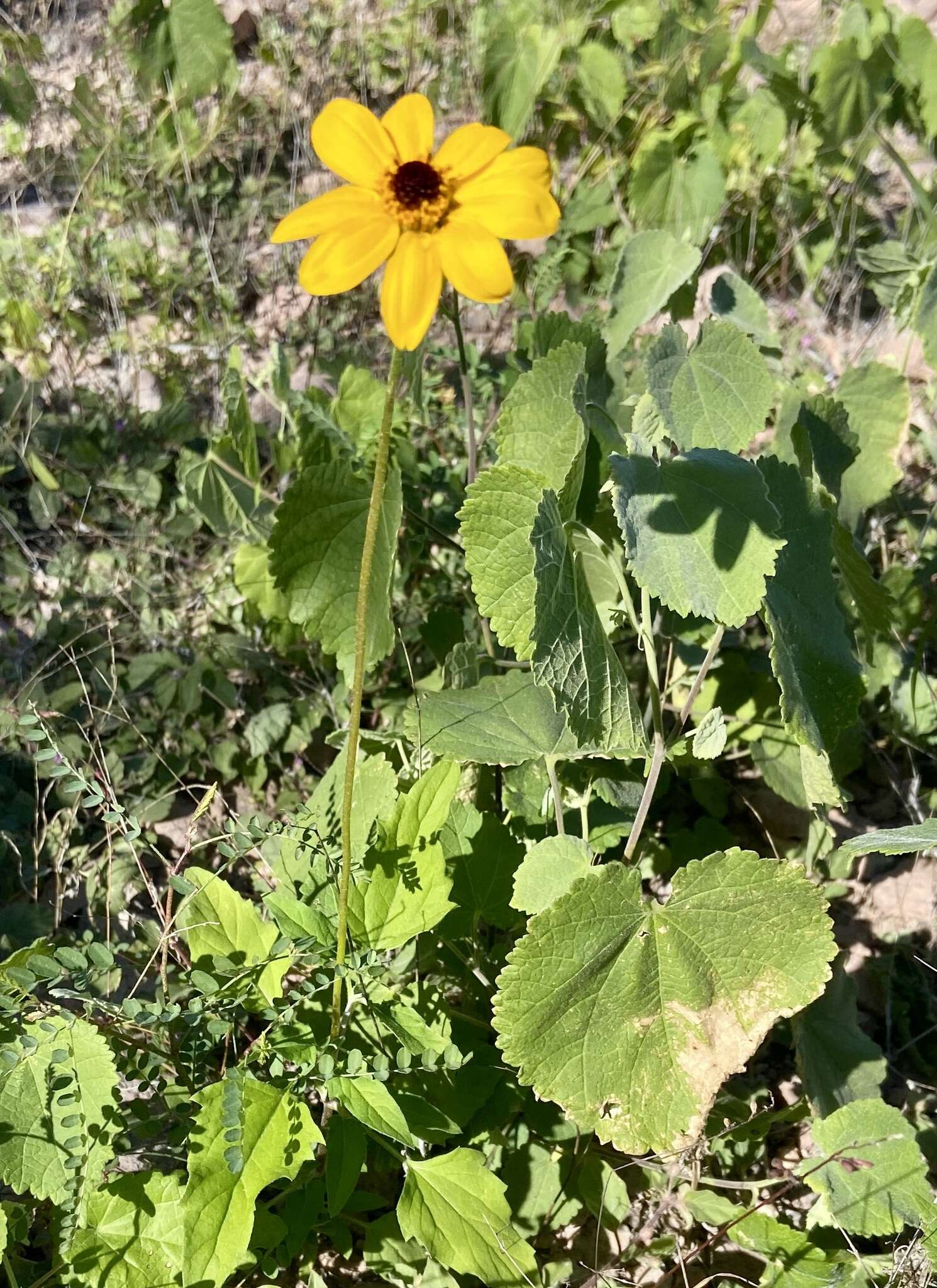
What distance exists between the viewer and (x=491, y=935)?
173 centimetres

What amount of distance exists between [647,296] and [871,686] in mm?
864

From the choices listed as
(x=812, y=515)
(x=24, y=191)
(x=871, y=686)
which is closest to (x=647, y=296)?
(x=812, y=515)

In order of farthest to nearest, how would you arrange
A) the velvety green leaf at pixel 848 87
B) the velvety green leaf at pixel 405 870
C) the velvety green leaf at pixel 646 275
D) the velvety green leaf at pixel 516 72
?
1. the velvety green leaf at pixel 516 72
2. the velvety green leaf at pixel 848 87
3. the velvety green leaf at pixel 646 275
4. the velvety green leaf at pixel 405 870

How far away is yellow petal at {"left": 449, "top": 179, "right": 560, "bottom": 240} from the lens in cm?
90

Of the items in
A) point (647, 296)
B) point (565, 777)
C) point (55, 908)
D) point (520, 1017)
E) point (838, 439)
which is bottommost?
point (55, 908)

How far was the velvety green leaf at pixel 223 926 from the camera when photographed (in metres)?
1.39

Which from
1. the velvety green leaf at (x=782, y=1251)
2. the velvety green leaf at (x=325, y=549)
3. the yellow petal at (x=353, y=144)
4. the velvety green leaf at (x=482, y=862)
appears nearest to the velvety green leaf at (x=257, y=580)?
the velvety green leaf at (x=325, y=549)

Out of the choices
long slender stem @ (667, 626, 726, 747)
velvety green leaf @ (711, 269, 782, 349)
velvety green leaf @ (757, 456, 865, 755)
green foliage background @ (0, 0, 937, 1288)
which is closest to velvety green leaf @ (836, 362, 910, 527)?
green foliage background @ (0, 0, 937, 1288)

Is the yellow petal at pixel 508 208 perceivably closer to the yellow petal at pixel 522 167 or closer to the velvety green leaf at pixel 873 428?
the yellow petal at pixel 522 167

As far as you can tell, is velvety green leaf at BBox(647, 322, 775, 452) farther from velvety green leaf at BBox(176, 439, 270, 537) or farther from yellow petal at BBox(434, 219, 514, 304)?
velvety green leaf at BBox(176, 439, 270, 537)

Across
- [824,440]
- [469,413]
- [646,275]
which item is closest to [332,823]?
[469,413]

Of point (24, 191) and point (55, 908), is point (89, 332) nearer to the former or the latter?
point (24, 191)

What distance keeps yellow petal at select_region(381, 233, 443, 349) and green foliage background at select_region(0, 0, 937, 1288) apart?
1.01 feet

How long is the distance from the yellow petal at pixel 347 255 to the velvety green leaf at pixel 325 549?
717 millimetres
